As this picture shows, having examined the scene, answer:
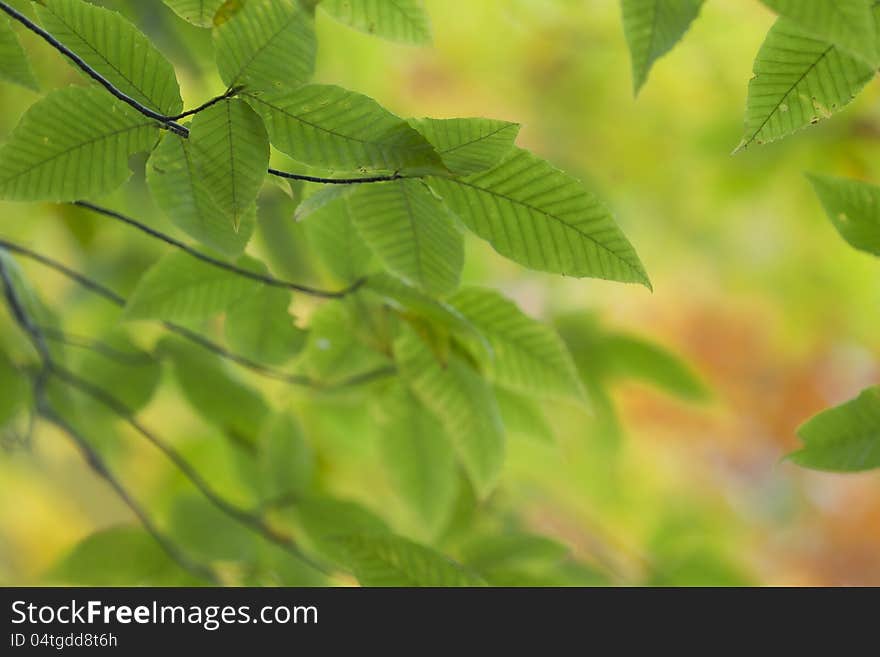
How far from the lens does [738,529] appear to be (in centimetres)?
234

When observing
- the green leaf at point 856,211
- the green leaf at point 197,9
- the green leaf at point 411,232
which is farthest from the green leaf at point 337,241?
the green leaf at point 856,211

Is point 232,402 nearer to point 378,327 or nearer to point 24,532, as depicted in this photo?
point 378,327

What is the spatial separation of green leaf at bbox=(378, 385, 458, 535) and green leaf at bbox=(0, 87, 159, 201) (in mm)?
460

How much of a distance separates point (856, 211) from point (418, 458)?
0.52 meters

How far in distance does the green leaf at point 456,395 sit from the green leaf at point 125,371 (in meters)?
0.33

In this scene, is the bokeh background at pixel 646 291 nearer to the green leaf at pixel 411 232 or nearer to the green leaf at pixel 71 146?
the green leaf at pixel 411 232

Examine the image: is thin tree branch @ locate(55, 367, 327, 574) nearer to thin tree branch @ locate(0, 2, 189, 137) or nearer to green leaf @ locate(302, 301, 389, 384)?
green leaf @ locate(302, 301, 389, 384)

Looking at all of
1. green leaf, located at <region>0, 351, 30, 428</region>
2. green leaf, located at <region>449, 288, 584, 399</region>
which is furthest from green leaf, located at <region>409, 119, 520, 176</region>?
green leaf, located at <region>0, 351, 30, 428</region>

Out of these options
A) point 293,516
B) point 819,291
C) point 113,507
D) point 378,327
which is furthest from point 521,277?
point 113,507

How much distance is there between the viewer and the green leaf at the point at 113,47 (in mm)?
447

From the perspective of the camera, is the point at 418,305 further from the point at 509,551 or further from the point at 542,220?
the point at 509,551

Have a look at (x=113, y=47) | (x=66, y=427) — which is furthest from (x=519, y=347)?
(x=66, y=427)

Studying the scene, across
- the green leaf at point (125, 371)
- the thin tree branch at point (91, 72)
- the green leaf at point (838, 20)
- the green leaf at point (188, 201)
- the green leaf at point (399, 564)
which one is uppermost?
the green leaf at point (125, 371)

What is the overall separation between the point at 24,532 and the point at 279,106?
321 centimetres
